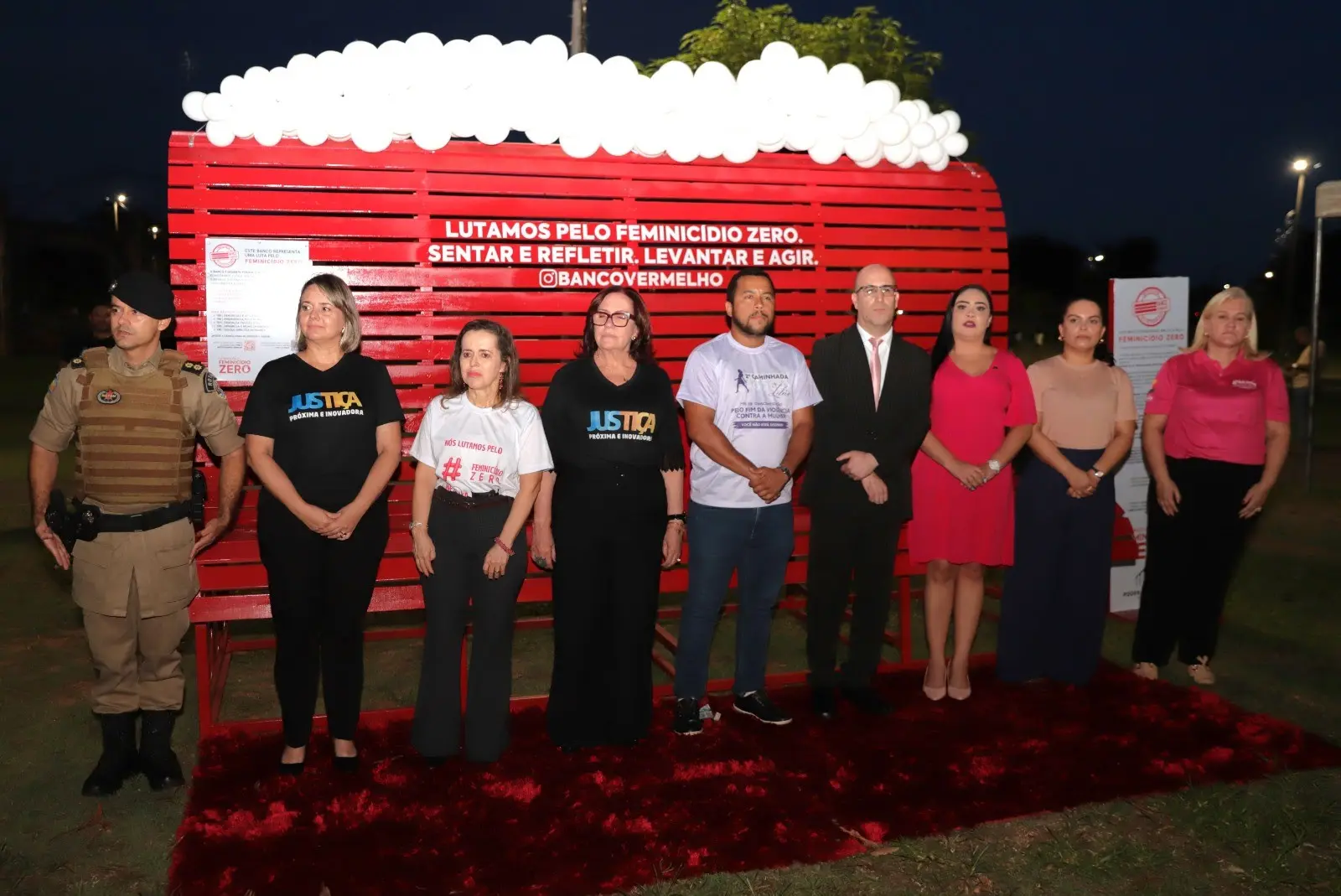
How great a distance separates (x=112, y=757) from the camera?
13.3 feet

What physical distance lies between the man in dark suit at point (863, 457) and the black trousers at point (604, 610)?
794mm

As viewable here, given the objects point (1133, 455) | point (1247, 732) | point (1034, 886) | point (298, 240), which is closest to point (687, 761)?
point (1034, 886)

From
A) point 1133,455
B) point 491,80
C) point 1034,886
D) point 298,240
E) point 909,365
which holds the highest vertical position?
point 491,80

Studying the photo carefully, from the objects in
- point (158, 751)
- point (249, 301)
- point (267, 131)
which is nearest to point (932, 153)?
point (267, 131)

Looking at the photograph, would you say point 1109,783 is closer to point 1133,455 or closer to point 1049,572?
point 1049,572

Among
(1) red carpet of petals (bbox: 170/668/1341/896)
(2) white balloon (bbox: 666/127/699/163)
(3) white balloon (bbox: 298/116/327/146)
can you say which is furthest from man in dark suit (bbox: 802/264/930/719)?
(3) white balloon (bbox: 298/116/327/146)

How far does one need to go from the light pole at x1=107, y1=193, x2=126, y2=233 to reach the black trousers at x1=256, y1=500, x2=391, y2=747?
49082mm

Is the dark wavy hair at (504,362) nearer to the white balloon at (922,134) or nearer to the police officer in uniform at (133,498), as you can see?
the police officer in uniform at (133,498)

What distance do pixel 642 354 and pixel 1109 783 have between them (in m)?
2.41

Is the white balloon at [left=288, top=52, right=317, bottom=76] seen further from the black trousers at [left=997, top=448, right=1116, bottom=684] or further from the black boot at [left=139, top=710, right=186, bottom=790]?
the black trousers at [left=997, top=448, right=1116, bottom=684]

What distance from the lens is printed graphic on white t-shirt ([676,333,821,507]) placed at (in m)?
4.41

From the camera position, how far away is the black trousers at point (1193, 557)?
200 inches

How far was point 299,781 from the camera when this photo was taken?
4039mm

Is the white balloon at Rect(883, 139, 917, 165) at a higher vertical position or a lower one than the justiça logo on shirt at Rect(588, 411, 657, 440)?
higher
